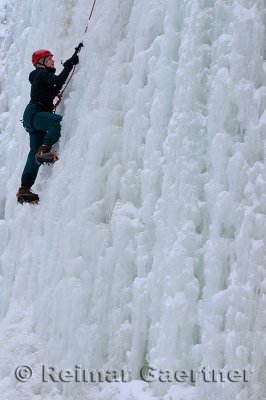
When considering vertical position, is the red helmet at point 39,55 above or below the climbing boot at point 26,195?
above

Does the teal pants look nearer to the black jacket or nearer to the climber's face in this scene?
the black jacket

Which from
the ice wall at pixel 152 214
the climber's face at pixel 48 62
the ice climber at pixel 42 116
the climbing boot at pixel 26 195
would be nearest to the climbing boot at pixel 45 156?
the ice climber at pixel 42 116

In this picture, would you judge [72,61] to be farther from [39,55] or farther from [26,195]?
[26,195]

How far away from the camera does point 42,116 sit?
5656 mm

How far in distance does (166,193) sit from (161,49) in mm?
1134

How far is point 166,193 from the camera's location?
16.2 ft

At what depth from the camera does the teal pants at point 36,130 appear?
567 cm

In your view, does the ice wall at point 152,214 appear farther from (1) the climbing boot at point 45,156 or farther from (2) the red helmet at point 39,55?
(2) the red helmet at point 39,55

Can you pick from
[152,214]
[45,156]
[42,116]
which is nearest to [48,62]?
[42,116]

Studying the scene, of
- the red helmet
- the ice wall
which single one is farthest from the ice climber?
the ice wall

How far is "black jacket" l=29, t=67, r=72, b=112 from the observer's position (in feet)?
18.5

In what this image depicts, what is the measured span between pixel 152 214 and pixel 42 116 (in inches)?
53.3

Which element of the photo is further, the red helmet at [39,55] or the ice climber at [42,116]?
the red helmet at [39,55]

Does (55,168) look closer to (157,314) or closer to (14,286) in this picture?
(14,286)
